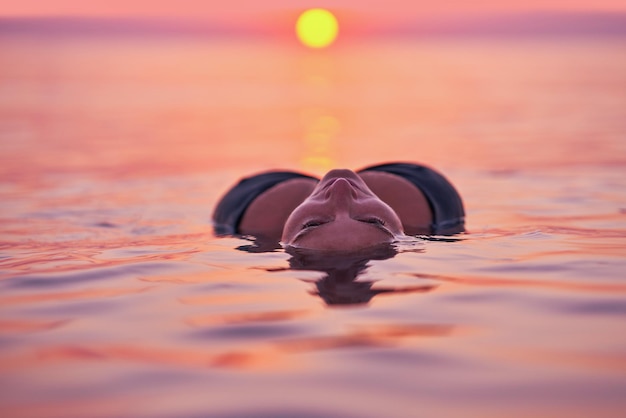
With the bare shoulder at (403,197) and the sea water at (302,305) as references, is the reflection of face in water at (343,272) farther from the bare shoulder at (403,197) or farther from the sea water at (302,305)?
the bare shoulder at (403,197)

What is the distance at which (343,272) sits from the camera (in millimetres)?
4898

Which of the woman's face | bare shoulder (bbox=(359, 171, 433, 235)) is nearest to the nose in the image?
the woman's face

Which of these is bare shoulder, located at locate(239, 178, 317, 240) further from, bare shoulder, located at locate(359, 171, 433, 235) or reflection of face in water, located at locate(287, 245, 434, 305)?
reflection of face in water, located at locate(287, 245, 434, 305)

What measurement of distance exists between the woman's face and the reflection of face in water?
6 centimetres

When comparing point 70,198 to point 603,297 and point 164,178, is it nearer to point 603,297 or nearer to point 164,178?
point 164,178

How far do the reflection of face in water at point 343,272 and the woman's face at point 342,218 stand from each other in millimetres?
63

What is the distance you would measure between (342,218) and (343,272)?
0.55 meters

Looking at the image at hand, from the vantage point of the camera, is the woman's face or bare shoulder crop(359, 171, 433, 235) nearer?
the woman's face

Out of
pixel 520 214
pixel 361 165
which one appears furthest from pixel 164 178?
pixel 520 214

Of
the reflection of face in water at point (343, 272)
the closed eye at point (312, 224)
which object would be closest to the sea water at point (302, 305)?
the reflection of face in water at point (343, 272)

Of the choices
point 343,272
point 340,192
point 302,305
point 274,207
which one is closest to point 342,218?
point 340,192

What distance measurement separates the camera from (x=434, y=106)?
24609 millimetres

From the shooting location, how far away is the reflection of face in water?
439cm

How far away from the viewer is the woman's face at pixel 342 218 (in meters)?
5.30
